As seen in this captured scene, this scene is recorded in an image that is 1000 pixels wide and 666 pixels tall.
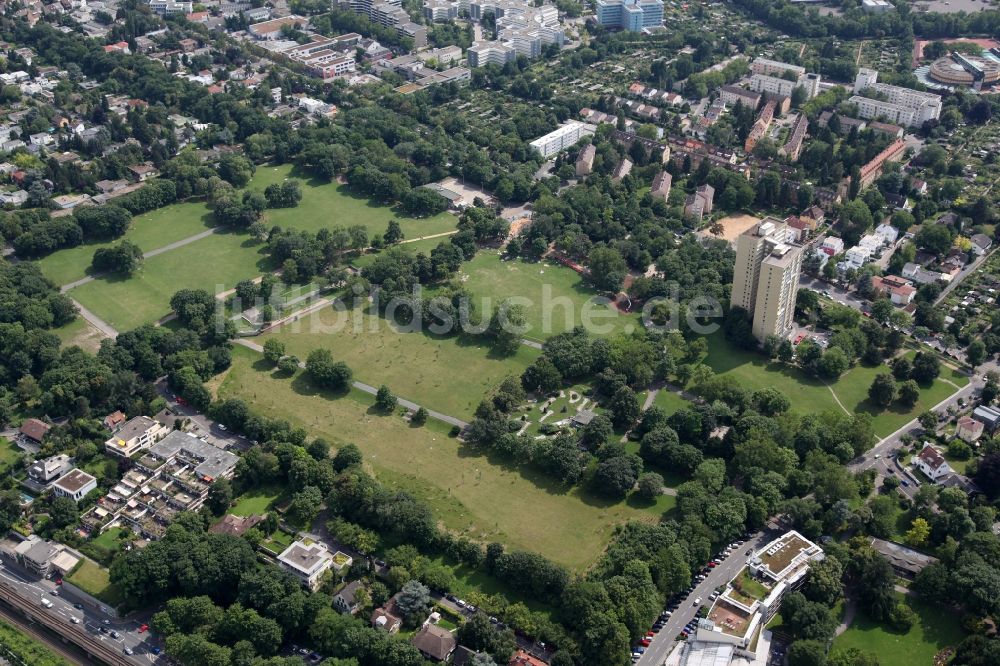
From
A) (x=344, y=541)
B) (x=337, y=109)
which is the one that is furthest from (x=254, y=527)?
(x=337, y=109)

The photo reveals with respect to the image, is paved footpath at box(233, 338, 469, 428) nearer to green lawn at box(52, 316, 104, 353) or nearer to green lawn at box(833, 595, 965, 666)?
green lawn at box(52, 316, 104, 353)

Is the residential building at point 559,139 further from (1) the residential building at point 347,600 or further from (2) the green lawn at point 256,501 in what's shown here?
(1) the residential building at point 347,600

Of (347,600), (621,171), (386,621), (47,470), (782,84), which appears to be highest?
(782,84)

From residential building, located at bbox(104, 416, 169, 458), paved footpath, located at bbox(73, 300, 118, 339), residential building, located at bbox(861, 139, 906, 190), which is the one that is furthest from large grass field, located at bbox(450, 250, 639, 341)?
residential building, located at bbox(861, 139, 906, 190)

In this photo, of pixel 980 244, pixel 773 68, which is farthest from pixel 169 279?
pixel 773 68

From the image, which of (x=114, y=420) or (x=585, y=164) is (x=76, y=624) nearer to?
(x=114, y=420)
